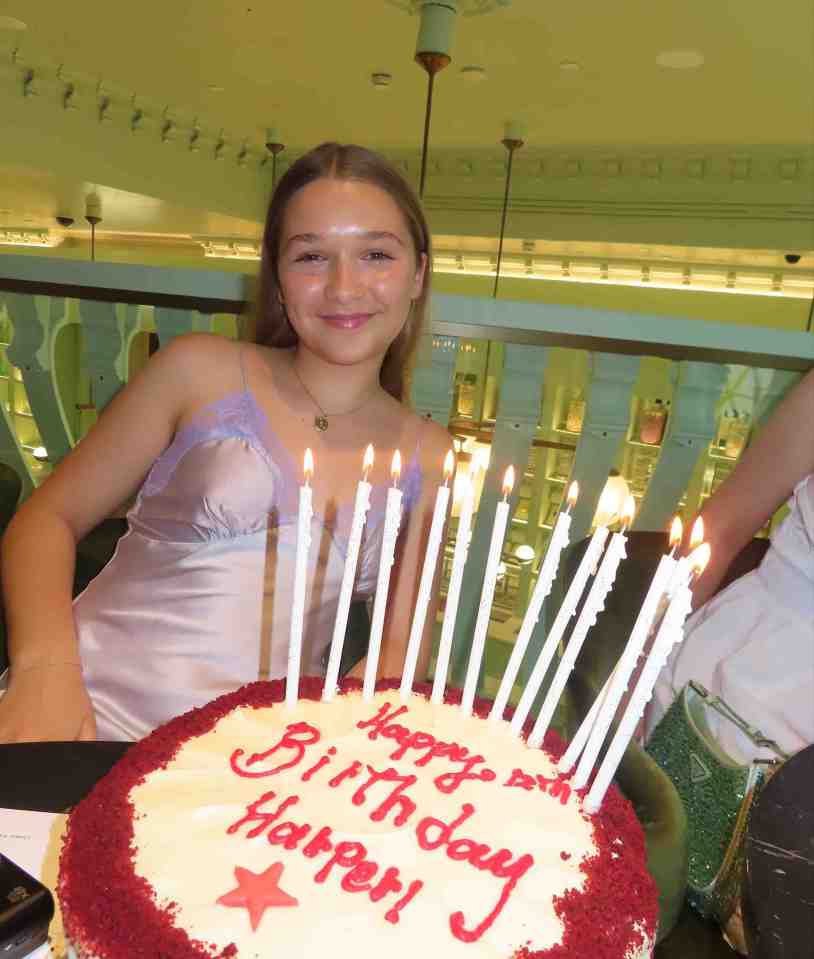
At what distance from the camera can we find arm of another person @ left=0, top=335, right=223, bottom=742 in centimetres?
110

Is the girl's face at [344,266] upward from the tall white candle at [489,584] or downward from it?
upward

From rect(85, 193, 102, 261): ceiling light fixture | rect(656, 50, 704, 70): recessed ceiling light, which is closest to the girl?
rect(656, 50, 704, 70): recessed ceiling light

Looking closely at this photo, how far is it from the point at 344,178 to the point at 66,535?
83 cm

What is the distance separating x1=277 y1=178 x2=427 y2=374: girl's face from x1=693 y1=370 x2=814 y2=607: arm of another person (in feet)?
2.42

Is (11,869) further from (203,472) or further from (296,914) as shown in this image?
(203,472)

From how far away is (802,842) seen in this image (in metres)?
0.65

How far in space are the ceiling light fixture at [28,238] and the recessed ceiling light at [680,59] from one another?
29.5 ft

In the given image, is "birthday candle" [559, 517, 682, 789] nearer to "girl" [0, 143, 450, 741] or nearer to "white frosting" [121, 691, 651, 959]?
"white frosting" [121, 691, 651, 959]

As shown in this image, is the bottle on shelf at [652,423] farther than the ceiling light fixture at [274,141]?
No

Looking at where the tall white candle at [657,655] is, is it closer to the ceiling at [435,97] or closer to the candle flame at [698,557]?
the candle flame at [698,557]

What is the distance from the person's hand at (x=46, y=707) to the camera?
1.05 metres

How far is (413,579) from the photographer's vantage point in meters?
1.42

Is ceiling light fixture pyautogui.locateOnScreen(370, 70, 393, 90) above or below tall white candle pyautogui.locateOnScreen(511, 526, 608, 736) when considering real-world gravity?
above

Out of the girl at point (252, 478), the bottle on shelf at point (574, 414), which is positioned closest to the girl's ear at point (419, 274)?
the girl at point (252, 478)
